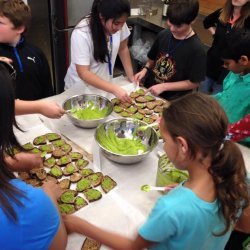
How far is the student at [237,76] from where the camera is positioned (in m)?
1.48

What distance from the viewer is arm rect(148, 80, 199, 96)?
198 cm

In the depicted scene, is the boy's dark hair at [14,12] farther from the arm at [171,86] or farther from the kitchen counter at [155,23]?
the kitchen counter at [155,23]

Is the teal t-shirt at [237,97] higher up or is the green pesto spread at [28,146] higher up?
the teal t-shirt at [237,97]

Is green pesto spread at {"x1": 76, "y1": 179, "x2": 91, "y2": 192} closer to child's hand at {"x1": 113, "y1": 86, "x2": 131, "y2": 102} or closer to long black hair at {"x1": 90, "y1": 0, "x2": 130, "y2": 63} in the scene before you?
child's hand at {"x1": 113, "y1": 86, "x2": 131, "y2": 102}

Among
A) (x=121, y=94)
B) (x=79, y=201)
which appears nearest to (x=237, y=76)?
(x=121, y=94)

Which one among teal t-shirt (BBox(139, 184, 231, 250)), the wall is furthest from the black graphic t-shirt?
the wall

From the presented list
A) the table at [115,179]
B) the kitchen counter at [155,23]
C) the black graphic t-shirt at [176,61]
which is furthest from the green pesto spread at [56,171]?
the kitchen counter at [155,23]

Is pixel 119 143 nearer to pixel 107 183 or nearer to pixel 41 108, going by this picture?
pixel 107 183

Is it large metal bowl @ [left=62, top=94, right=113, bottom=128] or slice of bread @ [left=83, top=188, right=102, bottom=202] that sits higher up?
large metal bowl @ [left=62, top=94, right=113, bottom=128]

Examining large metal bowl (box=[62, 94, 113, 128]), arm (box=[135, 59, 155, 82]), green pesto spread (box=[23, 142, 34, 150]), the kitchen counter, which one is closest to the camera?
green pesto spread (box=[23, 142, 34, 150])

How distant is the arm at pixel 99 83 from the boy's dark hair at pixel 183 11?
58 centimetres

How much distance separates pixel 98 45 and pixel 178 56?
587 mm

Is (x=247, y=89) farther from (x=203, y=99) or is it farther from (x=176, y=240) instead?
(x=176, y=240)

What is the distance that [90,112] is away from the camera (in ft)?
5.55
